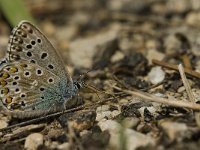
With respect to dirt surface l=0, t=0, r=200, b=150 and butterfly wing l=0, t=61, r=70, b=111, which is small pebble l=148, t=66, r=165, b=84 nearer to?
dirt surface l=0, t=0, r=200, b=150

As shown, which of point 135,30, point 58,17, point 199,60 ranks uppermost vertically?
point 58,17

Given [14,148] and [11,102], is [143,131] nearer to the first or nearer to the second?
[14,148]

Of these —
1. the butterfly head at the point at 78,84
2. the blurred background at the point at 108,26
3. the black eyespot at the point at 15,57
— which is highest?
the blurred background at the point at 108,26

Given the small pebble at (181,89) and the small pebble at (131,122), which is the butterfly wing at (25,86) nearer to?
the small pebble at (131,122)

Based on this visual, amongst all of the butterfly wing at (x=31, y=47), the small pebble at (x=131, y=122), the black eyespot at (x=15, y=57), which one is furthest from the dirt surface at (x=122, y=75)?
the black eyespot at (x=15, y=57)

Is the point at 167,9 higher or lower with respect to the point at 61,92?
higher

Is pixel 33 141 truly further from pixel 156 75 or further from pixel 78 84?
pixel 156 75

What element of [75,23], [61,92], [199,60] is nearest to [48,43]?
[61,92]
